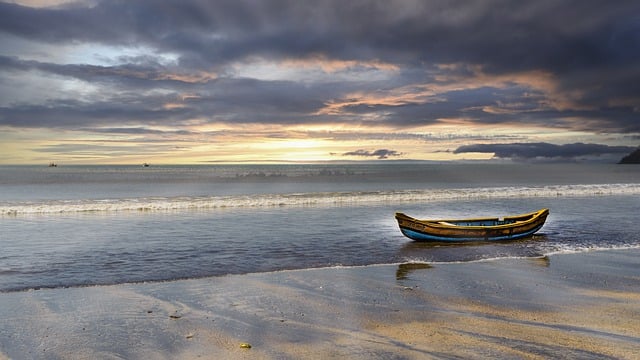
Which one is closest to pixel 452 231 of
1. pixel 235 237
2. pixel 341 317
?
pixel 235 237

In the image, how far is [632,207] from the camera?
130 ft

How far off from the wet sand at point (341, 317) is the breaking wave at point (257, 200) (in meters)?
26.9

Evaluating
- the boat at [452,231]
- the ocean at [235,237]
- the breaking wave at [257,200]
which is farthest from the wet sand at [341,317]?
the breaking wave at [257,200]

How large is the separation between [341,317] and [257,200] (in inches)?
1324

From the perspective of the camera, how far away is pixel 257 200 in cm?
4338

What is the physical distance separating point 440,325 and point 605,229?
21.1m

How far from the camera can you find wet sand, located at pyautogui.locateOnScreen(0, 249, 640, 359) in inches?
328

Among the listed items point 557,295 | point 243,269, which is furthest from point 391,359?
point 243,269

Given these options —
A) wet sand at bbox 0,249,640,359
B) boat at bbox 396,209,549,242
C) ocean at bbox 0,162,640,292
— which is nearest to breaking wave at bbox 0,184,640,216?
ocean at bbox 0,162,640,292

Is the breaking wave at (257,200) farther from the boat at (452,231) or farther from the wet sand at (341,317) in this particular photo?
the wet sand at (341,317)

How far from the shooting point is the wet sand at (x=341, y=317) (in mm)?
8344

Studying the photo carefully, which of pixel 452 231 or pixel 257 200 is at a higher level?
pixel 257 200

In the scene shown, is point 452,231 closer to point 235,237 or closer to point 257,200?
point 235,237

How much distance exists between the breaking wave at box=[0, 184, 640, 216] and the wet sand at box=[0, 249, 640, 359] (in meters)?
26.9
